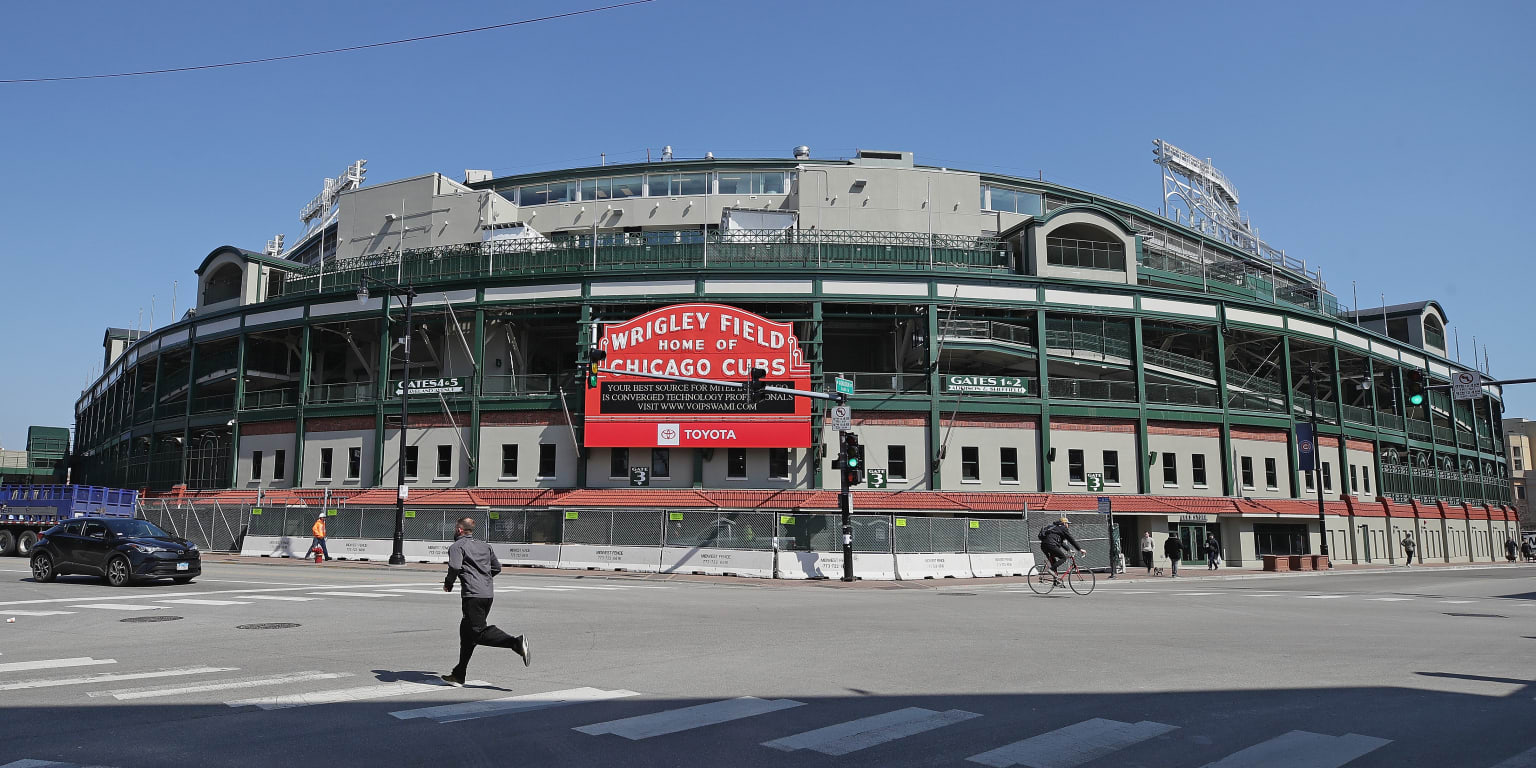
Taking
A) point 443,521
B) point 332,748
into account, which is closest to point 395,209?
point 443,521

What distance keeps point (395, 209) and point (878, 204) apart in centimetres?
2316

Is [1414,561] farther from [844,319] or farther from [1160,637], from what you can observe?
[1160,637]

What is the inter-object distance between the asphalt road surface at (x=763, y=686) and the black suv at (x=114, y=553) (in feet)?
9.31

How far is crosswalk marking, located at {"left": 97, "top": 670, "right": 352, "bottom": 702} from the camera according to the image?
9.23 m

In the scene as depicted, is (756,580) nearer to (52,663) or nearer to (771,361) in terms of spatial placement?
(771,361)

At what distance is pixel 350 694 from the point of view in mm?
9234

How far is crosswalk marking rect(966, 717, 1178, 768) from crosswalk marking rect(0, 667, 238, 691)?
813cm

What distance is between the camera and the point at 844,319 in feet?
143

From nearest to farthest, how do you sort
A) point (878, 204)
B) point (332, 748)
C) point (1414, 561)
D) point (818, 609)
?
point (332, 748)
point (818, 609)
point (878, 204)
point (1414, 561)

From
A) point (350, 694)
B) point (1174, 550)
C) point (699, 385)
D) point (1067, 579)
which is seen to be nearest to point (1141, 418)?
point (1174, 550)

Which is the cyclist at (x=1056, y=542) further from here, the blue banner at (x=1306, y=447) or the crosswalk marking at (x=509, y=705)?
the blue banner at (x=1306, y=447)

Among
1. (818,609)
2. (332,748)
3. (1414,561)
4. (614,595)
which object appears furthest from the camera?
(1414,561)

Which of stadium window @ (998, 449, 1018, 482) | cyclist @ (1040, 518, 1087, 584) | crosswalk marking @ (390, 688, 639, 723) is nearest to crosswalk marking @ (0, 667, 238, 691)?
crosswalk marking @ (390, 688, 639, 723)

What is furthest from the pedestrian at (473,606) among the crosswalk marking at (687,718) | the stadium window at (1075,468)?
the stadium window at (1075,468)
